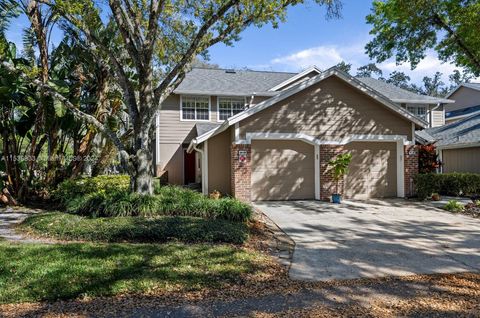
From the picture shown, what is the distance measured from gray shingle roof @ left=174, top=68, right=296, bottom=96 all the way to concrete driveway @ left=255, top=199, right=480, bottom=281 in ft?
27.0

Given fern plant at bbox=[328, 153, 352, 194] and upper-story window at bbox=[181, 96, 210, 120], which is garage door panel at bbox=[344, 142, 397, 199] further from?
upper-story window at bbox=[181, 96, 210, 120]

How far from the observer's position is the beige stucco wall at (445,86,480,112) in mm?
27627

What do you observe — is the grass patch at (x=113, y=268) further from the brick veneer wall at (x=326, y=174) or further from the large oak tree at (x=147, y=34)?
the brick veneer wall at (x=326, y=174)

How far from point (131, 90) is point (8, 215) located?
16.0ft

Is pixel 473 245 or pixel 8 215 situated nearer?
pixel 473 245

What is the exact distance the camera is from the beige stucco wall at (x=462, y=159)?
634 inches

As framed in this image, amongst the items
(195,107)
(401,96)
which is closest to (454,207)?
(401,96)

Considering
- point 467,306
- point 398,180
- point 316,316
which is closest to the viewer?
point 316,316

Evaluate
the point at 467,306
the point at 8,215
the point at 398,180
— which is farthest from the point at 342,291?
the point at 398,180

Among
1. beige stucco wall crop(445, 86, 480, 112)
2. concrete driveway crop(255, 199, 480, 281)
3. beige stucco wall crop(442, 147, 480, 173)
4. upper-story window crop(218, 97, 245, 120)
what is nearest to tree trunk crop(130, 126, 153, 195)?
concrete driveway crop(255, 199, 480, 281)

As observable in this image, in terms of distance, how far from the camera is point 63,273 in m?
4.82

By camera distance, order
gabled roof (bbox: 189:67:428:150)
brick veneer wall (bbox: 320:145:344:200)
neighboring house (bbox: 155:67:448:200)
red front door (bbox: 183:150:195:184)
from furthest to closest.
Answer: red front door (bbox: 183:150:195:184) < brick veneer wall (bbox: 320:145:344:200) < neighboring house (bbox: 155:67:448:200) < gabled roof (bbox: 189:67:428:150)

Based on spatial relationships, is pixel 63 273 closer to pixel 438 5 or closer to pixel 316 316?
pixel 316 316

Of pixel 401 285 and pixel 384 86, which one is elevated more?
pixel 384 86
